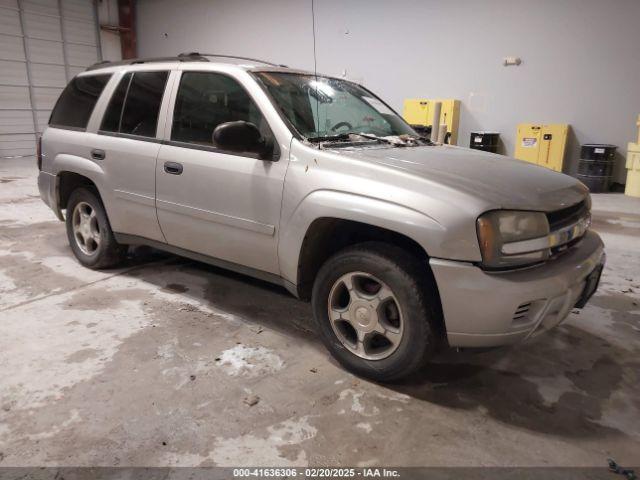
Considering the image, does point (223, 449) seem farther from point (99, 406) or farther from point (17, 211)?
point (17, 211)

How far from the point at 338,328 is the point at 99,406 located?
122cm

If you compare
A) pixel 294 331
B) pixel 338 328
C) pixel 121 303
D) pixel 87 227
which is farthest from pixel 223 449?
pixel 87 227

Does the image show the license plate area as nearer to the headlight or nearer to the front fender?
the headlight

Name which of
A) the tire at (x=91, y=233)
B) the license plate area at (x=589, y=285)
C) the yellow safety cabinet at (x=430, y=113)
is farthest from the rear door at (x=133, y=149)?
the yellow safety cabinet at (x=430, y=113)

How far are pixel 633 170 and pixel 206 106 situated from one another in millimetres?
7785

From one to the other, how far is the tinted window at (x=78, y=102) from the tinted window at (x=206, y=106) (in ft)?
3.41

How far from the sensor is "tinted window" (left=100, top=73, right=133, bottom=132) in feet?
11.5

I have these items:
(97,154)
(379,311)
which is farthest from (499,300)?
(97,154)

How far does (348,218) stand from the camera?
2262 mm

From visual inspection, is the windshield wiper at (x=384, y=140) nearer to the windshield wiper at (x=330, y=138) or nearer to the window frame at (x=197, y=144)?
the windshield wiper at (x=330, y=138)

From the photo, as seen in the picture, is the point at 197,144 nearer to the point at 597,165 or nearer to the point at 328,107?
the point at 328,107

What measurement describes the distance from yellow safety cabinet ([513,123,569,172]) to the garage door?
12.8 meters

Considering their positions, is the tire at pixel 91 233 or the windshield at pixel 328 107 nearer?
the windshield at pixel 328 107

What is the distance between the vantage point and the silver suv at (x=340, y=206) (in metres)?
2.04
